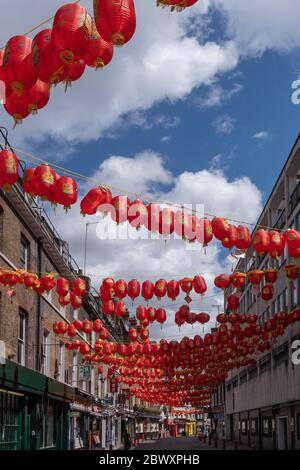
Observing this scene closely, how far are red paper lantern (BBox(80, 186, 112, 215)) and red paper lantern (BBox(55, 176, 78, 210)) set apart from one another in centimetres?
93

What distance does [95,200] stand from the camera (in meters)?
15.4

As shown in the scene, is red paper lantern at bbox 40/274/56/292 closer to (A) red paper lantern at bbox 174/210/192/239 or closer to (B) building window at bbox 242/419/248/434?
(A) red paper lantern at bbox 174/210/192/239

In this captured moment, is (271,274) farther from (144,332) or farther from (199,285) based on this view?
(144,332)

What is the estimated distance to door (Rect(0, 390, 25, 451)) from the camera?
2269 centimetres

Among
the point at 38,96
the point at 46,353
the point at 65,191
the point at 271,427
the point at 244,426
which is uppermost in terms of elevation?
the point at 38,96

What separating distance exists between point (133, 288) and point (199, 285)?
2.31 metres

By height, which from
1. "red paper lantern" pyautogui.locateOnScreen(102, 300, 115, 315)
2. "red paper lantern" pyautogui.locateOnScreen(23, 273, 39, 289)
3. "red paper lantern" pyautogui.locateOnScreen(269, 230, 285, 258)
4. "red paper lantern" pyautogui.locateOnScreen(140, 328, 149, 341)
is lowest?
"red paper lantern" pyautogui.locateOnScreen(140, 328, 149, 341)

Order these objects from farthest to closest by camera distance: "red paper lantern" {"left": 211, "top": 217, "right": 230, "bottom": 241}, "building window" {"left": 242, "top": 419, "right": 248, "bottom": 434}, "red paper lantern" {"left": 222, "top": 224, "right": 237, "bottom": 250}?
"building window" {"left": 242, "top": 419, "right": 248, "bottom": 434}, "red paper lantern" {"left": 222, "top": 224, "right": 237, "bottom": 250}, "red paper lantern" {"left": 211, "top": 217, "right": 230, "bottom": 241}

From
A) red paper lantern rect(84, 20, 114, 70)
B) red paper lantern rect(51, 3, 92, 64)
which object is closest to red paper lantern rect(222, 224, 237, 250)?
red paper lantern rect(84, 20, 114, 70)

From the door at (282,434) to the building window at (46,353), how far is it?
15140mm

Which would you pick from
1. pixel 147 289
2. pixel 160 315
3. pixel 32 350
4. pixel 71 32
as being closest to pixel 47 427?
pixel 32 350

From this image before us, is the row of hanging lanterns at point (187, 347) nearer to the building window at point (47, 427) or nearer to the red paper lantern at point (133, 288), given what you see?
the building window at point (47, 427)

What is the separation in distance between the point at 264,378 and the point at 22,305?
75.2 ft
